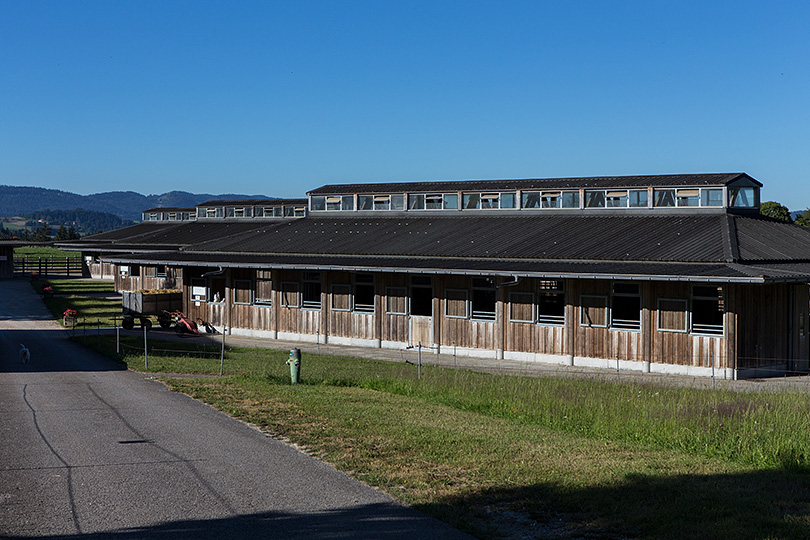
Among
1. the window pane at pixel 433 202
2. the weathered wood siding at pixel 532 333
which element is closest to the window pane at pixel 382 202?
the window pane at pixel 433 202

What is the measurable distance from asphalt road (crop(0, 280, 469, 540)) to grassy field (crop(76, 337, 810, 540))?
62 centimetres

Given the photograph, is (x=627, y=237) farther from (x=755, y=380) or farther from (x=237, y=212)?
(x=237, y=212)

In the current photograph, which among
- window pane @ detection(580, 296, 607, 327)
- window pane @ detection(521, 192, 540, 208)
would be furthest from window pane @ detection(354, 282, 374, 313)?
window pane @ detection(521, 192, 540, 208)

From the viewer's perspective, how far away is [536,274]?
2698 cm

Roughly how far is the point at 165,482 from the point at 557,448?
5.62 metres

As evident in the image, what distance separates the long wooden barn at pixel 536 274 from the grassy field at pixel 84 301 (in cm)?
417

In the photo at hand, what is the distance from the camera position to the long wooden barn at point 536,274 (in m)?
25.6

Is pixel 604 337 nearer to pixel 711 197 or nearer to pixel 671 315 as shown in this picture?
pixel 671 315

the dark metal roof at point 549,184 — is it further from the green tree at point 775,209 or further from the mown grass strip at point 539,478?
the green tree at point 775,209

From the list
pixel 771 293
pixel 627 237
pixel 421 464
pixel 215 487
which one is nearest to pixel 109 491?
pixel 215 487

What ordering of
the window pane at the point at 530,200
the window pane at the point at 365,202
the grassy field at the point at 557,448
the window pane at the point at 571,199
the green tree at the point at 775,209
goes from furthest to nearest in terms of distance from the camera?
the green tree at the point at 775,209 < the window pane at the point at 365,202 < the window pane at the point at 530,200 < the window pane at the point at 571,199 < the grassy field at the point at 557,448

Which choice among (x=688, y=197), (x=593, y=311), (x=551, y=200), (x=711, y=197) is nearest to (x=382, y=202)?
(x=551, y=200)

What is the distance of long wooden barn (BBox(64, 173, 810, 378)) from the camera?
25578 mm

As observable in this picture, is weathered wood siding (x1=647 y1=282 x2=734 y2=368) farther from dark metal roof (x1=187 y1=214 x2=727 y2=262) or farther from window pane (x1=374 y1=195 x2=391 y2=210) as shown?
window pane (x1=374 y1=195 x2=391 y2=210)
